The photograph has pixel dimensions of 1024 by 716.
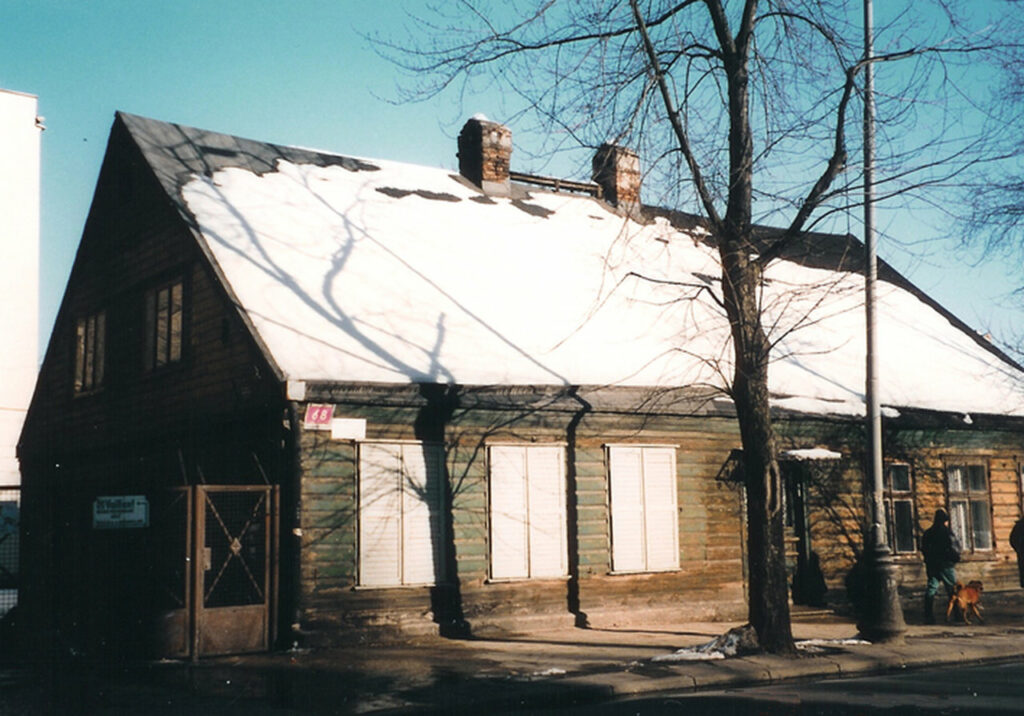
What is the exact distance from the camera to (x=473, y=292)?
1806cm

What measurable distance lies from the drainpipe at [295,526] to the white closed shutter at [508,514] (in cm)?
295

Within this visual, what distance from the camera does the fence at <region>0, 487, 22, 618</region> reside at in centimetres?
1514

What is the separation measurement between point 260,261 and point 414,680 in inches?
294

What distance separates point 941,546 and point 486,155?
11.6m

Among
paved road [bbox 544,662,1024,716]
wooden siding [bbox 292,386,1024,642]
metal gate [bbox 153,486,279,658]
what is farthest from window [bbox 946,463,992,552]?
metal gate [bbox 153,486,279,658]

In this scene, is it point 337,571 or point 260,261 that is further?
point 260,261

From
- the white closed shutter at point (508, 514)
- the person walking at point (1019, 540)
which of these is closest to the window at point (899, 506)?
the person walking at point (1019, 540)

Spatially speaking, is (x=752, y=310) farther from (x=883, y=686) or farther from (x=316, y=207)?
(x=316, y=207)

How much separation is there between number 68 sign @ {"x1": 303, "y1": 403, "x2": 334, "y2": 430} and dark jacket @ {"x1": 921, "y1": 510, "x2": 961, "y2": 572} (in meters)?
9.93

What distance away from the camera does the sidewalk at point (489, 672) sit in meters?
10.3

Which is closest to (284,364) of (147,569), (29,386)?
(147,569)

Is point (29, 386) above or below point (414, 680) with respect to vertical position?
above

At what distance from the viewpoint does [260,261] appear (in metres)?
16.4

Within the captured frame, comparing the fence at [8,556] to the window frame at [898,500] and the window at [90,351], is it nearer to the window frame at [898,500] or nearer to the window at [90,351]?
the window at [90,351]
